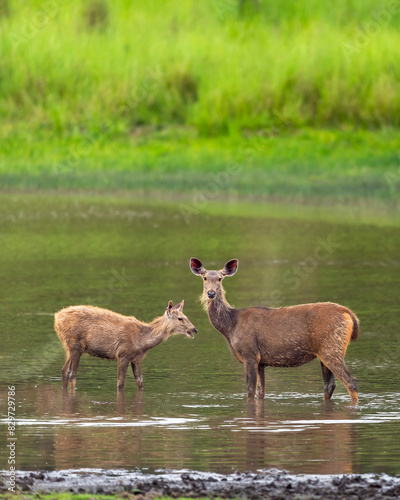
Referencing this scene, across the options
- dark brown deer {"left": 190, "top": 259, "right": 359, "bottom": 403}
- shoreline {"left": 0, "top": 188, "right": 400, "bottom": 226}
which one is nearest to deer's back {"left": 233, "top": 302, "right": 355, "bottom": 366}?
dark brown deer {"left": 190, "top": 259, "right": 359, "bottom": 403}

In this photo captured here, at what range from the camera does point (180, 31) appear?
55.7m

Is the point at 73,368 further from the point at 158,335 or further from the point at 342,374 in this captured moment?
the point at 342,374

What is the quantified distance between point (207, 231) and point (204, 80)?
19.7 meters

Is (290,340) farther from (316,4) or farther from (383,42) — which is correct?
(316,4)

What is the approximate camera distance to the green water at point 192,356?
1194 centimetres

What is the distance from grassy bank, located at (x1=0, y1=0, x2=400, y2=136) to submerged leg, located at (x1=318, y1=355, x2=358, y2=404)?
110 feet

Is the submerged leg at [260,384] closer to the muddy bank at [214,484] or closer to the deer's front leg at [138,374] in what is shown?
the deer's front leg at [138,374]

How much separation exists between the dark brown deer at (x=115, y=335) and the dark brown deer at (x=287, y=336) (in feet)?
1.80

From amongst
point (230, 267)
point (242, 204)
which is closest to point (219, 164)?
point (242, 204)

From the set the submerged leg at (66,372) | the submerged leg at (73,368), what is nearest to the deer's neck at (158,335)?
the submerged leg at (73,368)

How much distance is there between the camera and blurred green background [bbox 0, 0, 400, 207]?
42.2 metres

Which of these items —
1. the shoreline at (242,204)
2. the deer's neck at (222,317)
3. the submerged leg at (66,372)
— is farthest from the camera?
the shoreline at (242,204)

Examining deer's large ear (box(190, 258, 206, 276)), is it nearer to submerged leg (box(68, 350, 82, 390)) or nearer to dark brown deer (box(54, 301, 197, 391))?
dark brown deer (box(54, 301, 197, 391))

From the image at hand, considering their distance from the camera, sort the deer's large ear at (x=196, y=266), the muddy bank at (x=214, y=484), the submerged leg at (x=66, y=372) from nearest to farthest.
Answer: the muddy bank at (x=214, y=484) < the deer's large ear at (x=196, y=266) < the submerged leg at (x=66, y=372)
